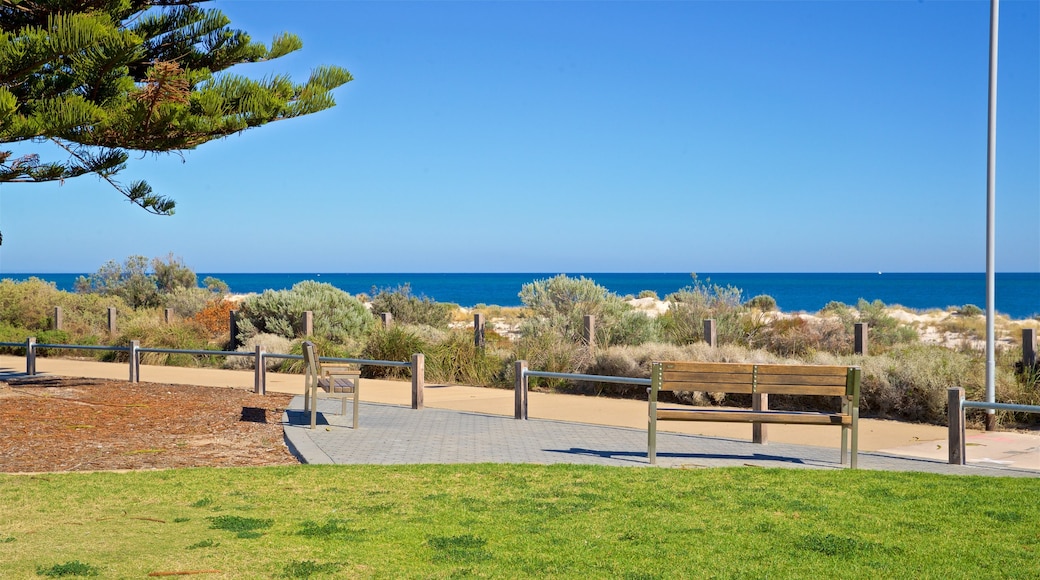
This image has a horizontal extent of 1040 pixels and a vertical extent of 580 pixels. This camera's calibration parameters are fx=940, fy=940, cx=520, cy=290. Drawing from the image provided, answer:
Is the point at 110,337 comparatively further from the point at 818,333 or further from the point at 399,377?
the point at 818,333

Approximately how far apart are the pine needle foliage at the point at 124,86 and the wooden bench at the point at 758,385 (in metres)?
7.14

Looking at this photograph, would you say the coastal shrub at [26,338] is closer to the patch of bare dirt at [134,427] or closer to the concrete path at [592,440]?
the patch of bare dirt at [134,427]

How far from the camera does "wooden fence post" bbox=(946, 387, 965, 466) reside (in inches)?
345

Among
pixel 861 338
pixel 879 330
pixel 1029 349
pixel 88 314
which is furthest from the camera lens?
pixel 88 314

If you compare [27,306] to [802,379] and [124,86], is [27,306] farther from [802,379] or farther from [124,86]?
[802,379]

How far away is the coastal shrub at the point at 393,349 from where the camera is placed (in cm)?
1873

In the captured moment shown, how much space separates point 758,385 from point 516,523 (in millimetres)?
3491

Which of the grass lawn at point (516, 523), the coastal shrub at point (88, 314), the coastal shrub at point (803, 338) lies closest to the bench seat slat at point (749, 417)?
the grass lawn at point (516, 523)

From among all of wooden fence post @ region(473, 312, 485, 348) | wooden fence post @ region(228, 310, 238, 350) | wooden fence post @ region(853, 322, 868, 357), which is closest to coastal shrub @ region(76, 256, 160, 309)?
wooden fence post @ region(228, 310, 238, 350)

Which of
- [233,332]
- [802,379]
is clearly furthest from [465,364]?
[802,379]

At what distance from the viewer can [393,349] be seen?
18.9m

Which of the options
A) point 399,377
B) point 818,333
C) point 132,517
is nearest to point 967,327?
point 818,333

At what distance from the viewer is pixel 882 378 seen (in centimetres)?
1359

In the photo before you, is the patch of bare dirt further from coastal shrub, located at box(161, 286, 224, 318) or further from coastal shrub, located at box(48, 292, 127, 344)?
coastal shrub, located at box(161, 286, 224, 318)
